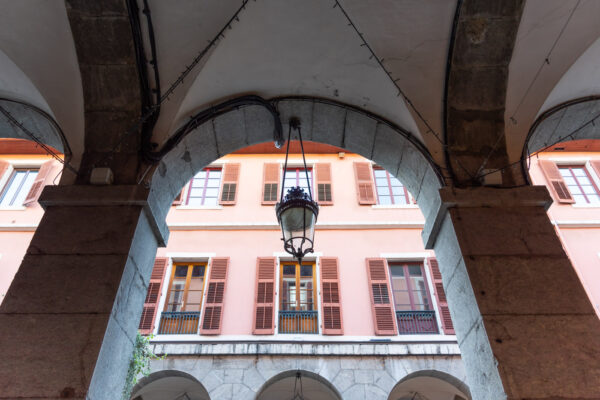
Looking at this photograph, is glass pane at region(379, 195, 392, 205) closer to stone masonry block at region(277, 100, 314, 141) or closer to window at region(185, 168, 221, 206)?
window at region(185, 168, 221, 206)

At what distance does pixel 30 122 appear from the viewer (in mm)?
3824

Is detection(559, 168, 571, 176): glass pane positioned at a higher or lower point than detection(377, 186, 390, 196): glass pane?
higher

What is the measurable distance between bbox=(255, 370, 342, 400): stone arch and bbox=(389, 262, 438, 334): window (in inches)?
81.2

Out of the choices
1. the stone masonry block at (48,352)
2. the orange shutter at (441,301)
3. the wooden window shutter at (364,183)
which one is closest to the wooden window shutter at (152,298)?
the wooden window shutter at (364,183)

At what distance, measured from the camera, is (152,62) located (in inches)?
140

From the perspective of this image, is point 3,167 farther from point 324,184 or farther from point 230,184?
point 324,184

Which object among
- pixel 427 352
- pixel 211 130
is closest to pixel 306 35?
pixel 211 130

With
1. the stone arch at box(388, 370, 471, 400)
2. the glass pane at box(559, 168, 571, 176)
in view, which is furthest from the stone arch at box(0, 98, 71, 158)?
the glass pane at box(559, 168, 571, 176)

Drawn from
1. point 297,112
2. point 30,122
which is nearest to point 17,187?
point 30,122

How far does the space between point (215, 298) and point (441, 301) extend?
213 inches

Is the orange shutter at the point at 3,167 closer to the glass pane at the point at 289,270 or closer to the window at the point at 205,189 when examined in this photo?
the window at the point at 205,189

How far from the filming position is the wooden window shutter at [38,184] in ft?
39.5

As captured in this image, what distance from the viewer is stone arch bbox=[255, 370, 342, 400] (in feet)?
30.3

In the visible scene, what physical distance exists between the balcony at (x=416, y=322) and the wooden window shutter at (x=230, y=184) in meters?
5.48
